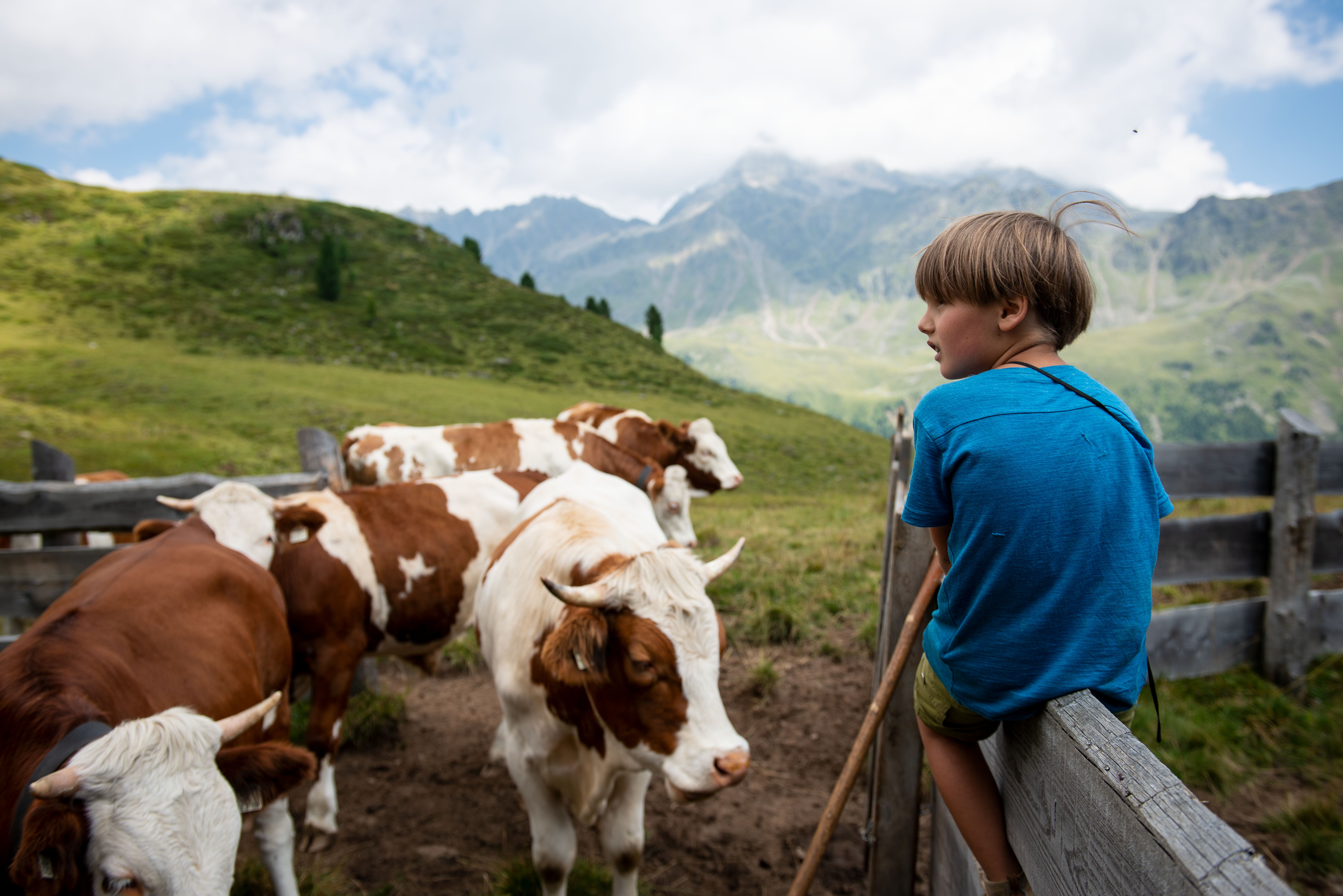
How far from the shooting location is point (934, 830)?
301cm

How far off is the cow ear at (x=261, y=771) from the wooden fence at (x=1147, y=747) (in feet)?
7.64

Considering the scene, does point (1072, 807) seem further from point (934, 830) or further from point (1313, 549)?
point (1313, 549)

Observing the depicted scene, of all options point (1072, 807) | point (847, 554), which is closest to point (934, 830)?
point (1072, 807)

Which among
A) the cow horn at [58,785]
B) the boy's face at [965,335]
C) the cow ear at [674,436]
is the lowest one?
the cow ear at [674,436]

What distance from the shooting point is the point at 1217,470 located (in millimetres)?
5266

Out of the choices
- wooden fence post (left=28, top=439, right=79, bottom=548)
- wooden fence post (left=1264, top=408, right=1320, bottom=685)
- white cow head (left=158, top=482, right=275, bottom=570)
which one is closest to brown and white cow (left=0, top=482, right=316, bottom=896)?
white cow head (left=158, top=482, right=275, bottom=570)

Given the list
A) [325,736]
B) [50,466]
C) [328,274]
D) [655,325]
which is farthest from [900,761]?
[655,325]

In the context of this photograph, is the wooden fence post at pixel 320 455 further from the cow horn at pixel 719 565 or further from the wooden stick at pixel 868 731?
the wooden stick at pixel 868 731

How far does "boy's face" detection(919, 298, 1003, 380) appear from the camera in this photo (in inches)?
70.6

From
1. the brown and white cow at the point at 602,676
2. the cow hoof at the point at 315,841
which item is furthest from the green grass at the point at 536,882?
the cow hoof at the point at 315,841

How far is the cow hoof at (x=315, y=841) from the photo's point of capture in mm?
4340

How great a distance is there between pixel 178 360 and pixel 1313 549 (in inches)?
1698

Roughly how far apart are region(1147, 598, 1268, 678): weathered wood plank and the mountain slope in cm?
4019

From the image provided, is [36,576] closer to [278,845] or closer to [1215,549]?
[278,845]
